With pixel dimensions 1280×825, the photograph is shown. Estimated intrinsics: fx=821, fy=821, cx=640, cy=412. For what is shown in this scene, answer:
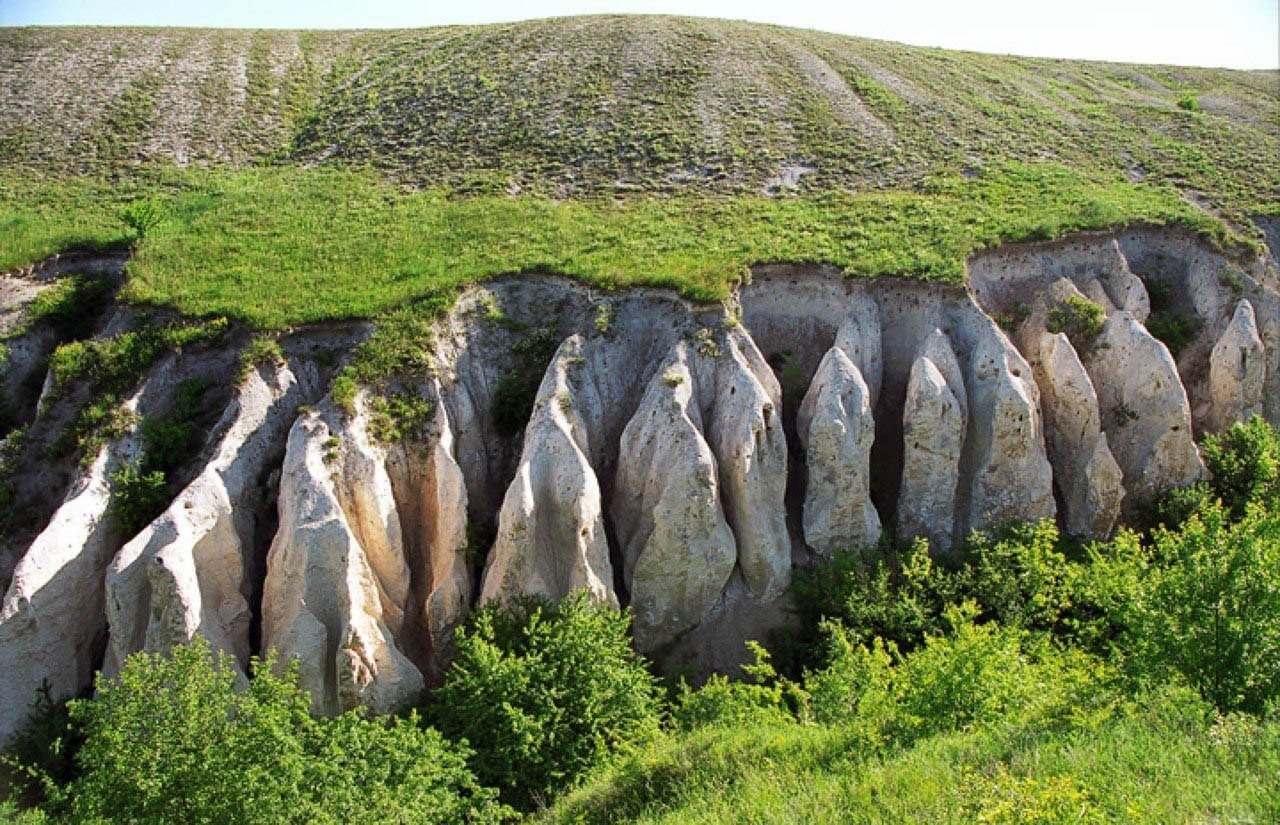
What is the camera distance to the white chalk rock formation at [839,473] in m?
19.3

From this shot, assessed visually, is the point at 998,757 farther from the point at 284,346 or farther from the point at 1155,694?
the point at 284,346

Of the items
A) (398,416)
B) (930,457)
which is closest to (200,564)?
(398,416)

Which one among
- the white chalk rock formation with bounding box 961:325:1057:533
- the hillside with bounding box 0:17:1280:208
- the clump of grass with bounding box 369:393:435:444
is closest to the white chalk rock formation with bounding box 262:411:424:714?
the clump of grass with bounding box 369:393:435:444

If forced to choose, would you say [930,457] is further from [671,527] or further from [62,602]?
[62,602]

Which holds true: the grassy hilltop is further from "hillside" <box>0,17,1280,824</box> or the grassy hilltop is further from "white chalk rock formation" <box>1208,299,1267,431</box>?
"white chalk rock formation" <box>1208,299,1267,431</box>

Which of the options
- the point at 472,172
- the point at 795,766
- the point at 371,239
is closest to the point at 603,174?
the point at 472,172

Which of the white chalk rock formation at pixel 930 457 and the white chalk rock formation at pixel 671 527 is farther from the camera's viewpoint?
the white chalk rock formation at pixel 930 457

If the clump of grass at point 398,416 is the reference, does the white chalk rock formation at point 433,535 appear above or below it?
below

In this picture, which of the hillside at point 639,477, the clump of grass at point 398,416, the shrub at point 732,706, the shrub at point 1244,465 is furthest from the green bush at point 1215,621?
the clump of grass at point 398,416

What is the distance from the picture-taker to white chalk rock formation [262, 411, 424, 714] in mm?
15273

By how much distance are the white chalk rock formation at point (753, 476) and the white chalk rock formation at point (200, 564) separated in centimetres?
1035

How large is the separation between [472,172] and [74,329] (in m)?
14.4

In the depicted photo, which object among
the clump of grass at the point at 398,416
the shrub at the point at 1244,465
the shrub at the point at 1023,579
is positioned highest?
the clump of grass at the point at 398,416

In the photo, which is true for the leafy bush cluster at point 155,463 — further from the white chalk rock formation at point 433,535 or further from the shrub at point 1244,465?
the shrub at point 1244,465
